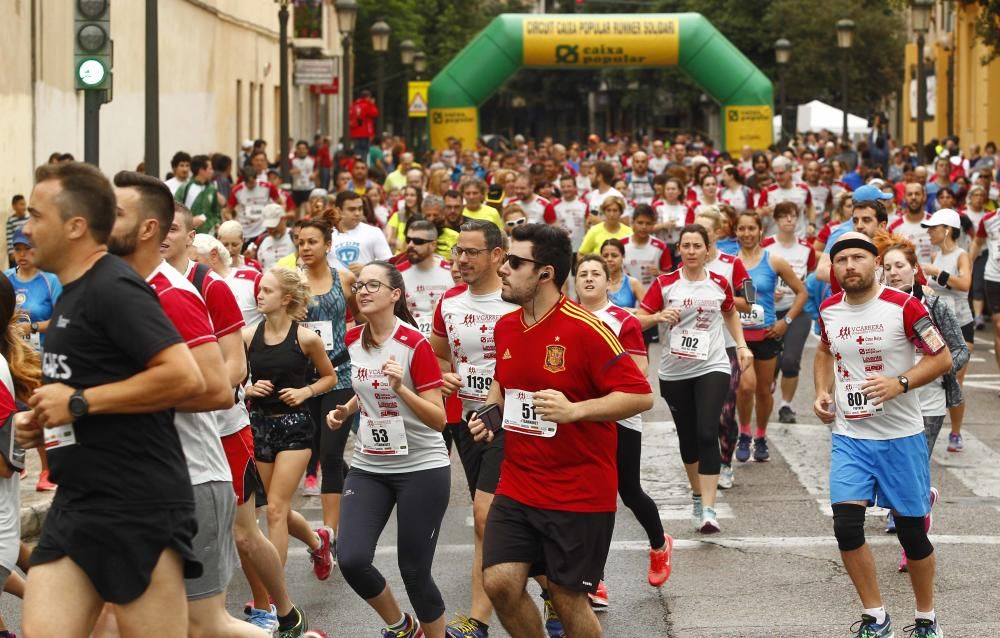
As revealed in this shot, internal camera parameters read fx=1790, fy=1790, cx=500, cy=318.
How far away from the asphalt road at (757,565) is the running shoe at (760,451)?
0.37 ft

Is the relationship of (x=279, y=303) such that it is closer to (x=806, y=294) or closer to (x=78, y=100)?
(x=806, y=294)

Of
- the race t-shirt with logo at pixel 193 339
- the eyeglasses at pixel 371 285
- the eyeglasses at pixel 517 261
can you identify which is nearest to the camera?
the race t-shirt with logo at pixel 193 339

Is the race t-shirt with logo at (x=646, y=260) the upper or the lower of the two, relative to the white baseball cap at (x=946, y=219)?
lower

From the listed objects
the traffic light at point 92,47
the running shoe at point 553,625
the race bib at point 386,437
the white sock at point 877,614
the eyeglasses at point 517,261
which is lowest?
the running shoe at point 553,625

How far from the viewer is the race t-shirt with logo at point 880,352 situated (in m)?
7.64

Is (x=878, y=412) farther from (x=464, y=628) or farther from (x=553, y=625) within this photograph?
(x=464, y=628)

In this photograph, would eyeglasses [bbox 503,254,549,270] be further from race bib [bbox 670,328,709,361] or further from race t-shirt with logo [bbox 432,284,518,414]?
race bib [bbox 670,328,709,361]

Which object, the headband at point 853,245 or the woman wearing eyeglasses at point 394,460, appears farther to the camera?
the headband at point 853,245

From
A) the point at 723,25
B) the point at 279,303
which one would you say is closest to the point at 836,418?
the point at 279,303

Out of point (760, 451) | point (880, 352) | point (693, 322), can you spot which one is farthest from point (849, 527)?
point (760, 451)

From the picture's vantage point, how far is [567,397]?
6273 millimetres

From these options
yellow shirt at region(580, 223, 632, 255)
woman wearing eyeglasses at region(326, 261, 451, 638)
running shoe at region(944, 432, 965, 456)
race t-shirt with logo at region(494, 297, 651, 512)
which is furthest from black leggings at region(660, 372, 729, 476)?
yellow shirt at region(580, 223, 632, 255)

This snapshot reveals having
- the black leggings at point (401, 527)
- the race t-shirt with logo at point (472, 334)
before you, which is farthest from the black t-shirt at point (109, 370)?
the race t-shirt with logo at point (472, 334)

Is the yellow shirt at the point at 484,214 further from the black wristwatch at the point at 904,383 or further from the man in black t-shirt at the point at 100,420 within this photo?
the man in black t-shirt at the point at 100,420
